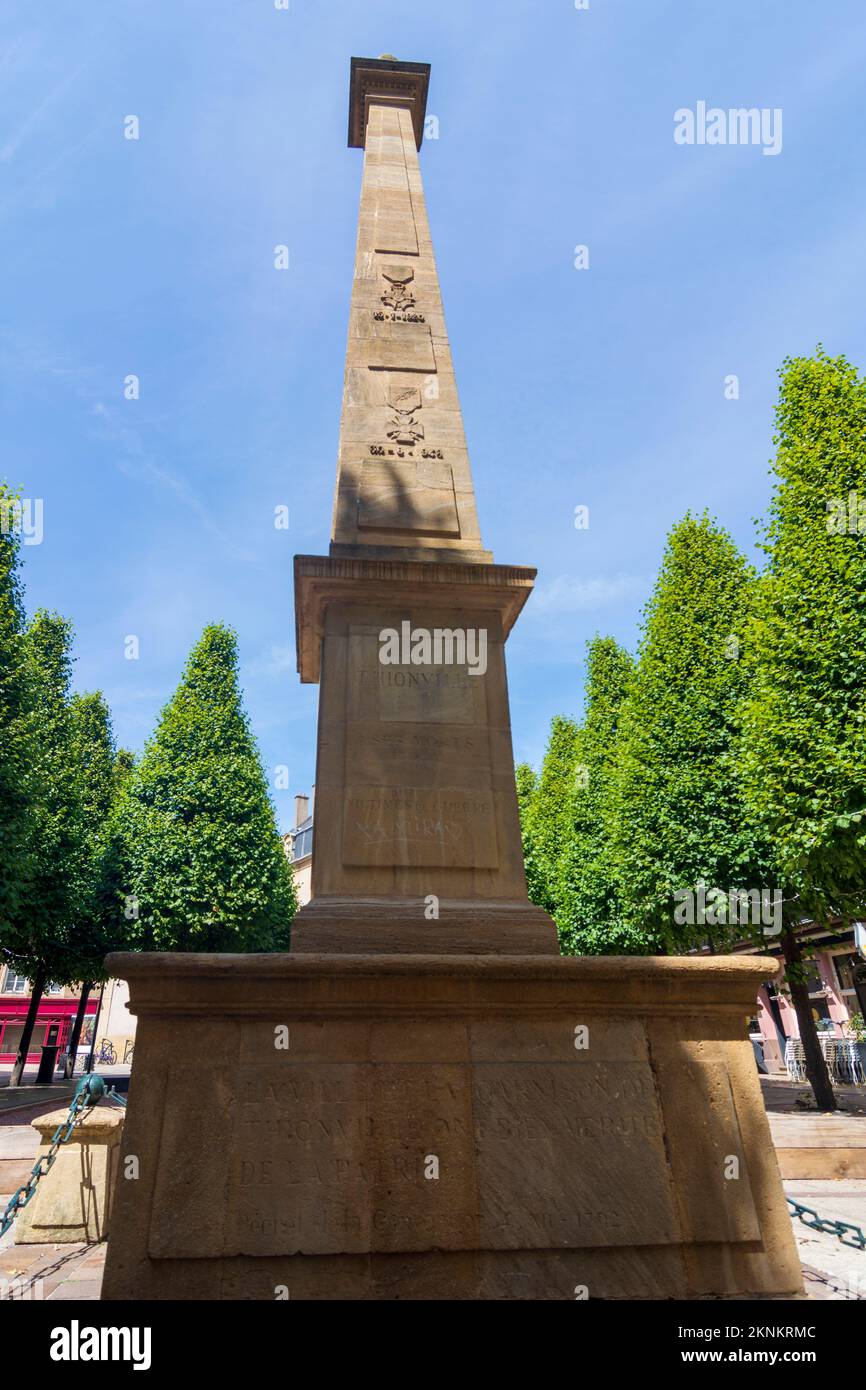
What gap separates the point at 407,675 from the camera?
676 cm

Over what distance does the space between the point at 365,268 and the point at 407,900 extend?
310 inches

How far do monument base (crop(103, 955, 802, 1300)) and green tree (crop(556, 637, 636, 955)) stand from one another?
61.3ft

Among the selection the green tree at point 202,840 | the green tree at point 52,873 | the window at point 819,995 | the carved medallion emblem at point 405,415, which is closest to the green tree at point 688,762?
the green tree at point 202,840

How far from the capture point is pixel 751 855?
19.2 metres

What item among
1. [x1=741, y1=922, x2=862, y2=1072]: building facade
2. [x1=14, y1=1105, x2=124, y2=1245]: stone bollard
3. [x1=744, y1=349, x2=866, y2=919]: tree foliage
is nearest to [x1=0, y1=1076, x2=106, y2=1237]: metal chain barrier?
[x1=14, y1=1105, x2=124, y2=1245]: stone bollard

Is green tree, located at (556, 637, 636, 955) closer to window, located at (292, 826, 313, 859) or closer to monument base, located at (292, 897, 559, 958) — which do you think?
monument base, located at (292, 897, 559, 958)

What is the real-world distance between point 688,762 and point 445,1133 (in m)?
17.7

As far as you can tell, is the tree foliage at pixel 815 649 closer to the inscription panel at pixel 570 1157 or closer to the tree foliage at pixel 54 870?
the inscription panel at pixel 570 1157

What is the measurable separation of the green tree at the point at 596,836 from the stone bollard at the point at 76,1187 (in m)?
17.0

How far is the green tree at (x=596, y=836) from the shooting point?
2547 cm

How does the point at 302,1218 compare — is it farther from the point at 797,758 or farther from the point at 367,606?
the point at 797,758

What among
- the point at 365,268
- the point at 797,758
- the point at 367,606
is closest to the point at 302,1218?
the point at 367,606

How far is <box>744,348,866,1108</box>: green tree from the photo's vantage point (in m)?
14.6
